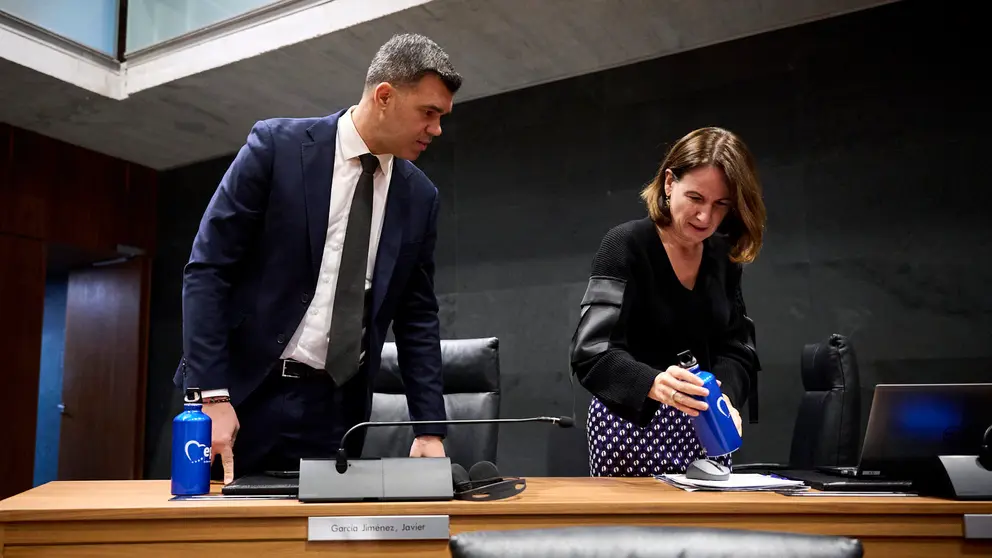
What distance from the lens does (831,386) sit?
2.07 m

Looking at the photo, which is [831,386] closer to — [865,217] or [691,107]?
[865,217]

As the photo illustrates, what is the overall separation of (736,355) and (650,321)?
244 mm

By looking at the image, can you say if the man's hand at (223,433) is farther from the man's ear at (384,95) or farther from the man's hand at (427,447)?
the man's ear at (384,95)

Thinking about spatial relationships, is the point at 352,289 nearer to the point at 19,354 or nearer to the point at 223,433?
the point at 223,433

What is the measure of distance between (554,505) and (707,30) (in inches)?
99.7

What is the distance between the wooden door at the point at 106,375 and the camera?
464 cm

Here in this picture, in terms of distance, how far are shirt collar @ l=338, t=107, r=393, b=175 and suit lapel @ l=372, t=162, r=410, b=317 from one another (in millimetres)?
31

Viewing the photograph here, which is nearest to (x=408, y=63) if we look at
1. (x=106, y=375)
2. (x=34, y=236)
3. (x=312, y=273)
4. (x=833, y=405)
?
(x=312, y=273)

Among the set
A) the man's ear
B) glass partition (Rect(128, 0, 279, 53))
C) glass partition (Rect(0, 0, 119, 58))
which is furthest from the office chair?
glass partition (Rect(0, 0, 119, 58))

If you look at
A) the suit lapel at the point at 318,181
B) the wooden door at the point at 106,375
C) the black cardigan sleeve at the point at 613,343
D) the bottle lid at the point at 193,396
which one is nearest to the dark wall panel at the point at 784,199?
the black cardigan sleeve at the point at 613,343

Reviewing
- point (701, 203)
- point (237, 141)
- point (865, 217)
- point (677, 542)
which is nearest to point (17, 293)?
point (237, 141)

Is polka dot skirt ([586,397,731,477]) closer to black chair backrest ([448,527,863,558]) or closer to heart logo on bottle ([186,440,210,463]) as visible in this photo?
heart logo on bottle ([186,440,210,463])

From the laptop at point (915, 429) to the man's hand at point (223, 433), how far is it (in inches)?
40.0

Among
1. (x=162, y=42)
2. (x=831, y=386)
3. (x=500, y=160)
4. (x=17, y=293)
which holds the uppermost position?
(x=162, y=42)
